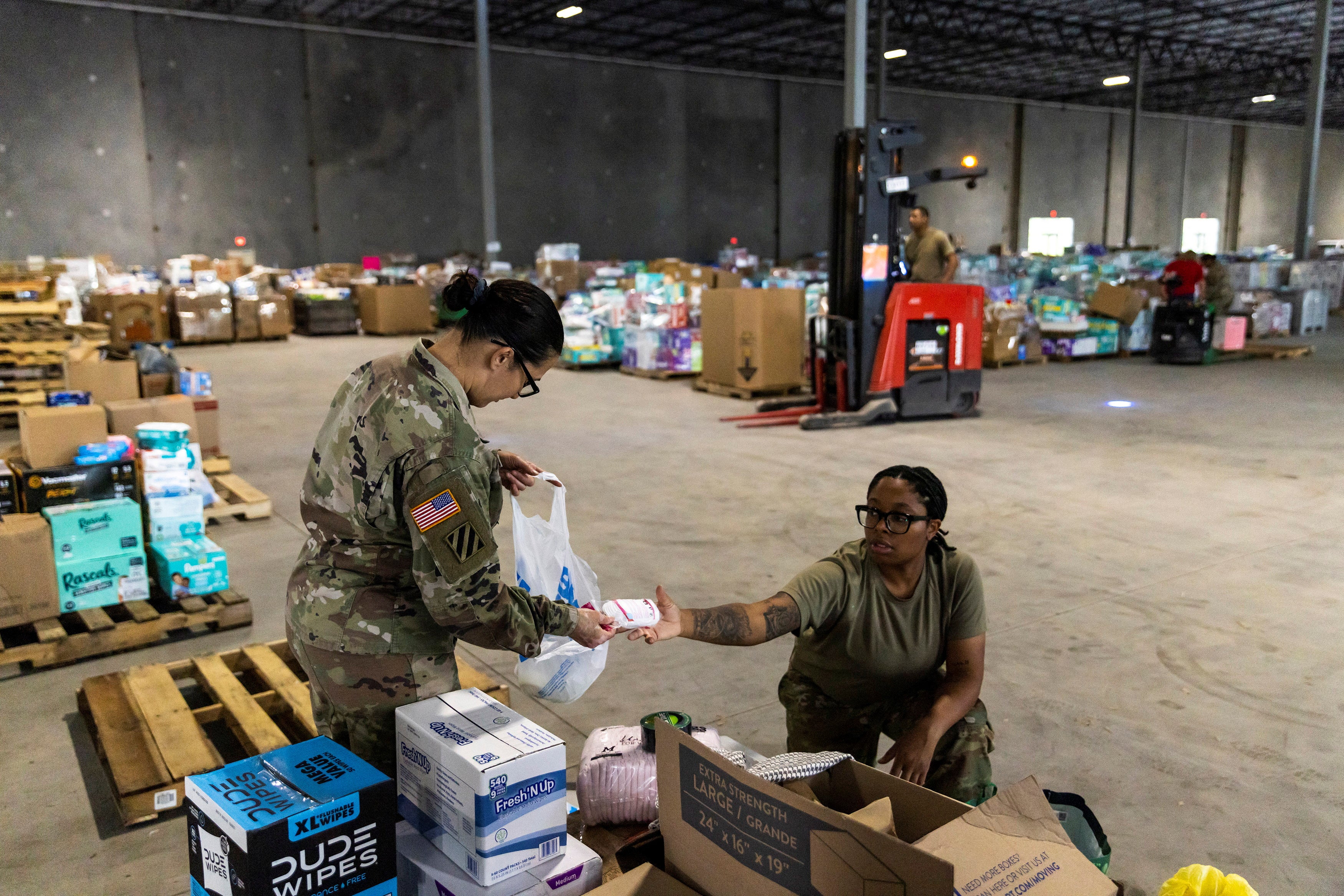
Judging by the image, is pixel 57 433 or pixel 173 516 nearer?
pixel 173 516

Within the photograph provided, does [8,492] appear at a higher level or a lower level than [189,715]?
higher

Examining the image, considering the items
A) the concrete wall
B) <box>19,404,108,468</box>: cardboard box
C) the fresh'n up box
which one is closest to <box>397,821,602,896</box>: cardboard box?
the fresh'n up box

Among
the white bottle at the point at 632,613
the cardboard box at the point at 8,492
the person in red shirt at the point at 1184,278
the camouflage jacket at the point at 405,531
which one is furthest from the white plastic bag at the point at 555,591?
the person in red shirt at the point at 1184,278

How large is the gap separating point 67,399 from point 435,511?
176 inches

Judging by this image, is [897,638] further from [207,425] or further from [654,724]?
[207,425]

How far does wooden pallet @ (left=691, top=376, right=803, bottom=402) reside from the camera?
10547 mm

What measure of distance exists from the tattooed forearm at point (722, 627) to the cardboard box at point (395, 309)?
1571cm

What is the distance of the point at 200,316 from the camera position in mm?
15383

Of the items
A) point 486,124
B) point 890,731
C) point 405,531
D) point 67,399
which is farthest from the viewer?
point 486,124

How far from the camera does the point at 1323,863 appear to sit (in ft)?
8.46

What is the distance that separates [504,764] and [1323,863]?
2.24 metres

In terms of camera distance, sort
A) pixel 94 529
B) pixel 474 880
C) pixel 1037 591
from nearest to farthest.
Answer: pixel 474 880 < pixel 94 529 < pixel 1037 591

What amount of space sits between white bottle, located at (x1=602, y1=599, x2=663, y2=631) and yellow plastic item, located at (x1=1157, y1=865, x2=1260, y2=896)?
1122mm

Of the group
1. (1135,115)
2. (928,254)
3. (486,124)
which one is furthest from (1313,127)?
(486,124)
